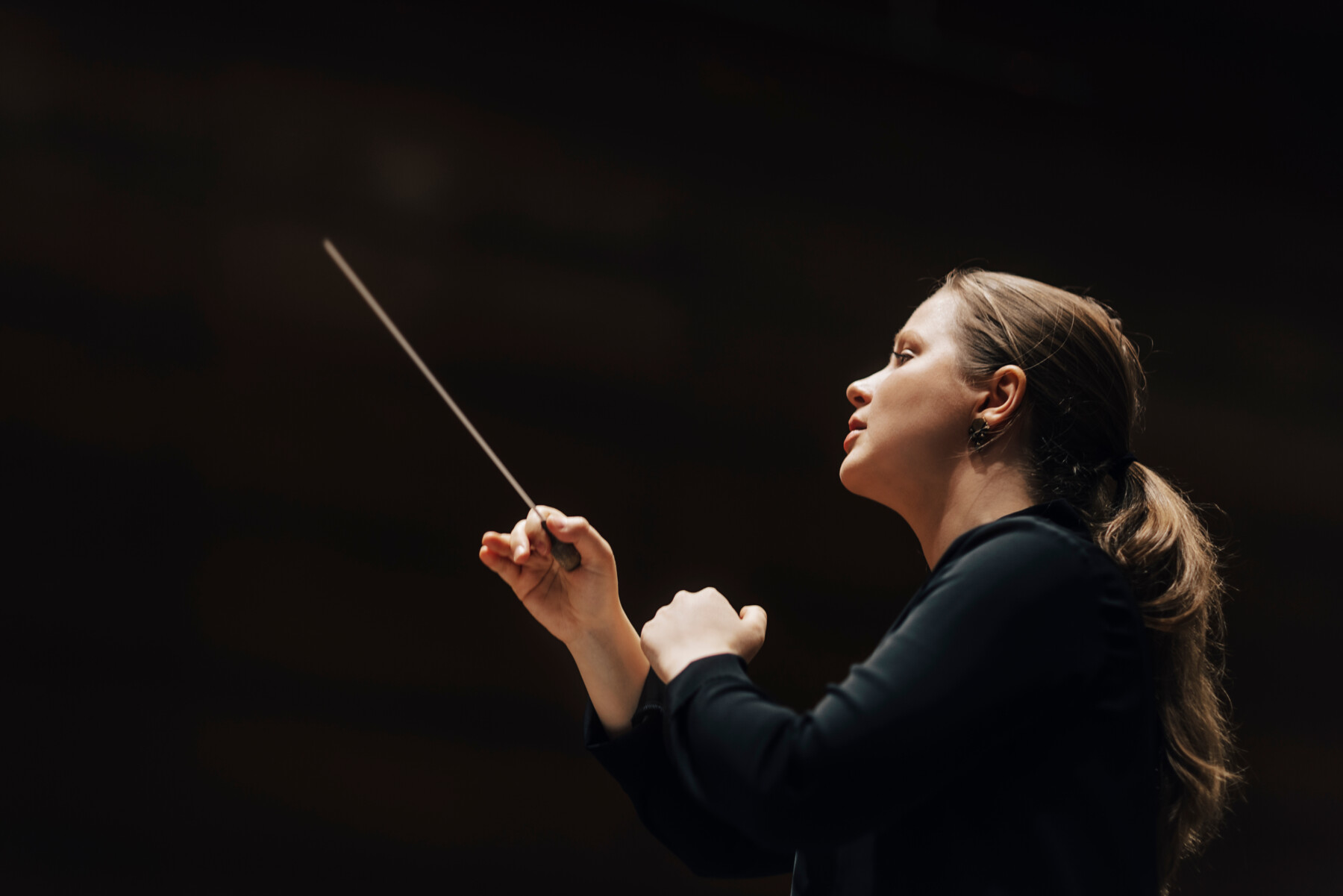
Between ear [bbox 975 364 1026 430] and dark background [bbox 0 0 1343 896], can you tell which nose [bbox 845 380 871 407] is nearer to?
ear [bbox 975 364 1026 430]

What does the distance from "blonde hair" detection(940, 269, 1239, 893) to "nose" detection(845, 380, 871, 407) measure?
9 centimetres

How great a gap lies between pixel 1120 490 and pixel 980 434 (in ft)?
0.49

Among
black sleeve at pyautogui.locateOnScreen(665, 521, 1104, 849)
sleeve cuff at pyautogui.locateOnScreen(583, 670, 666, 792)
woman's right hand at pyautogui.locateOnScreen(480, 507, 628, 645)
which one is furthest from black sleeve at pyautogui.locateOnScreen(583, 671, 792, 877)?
black sleeve at pyautogui.locateOnScreen(665, 521, 1104, 849)

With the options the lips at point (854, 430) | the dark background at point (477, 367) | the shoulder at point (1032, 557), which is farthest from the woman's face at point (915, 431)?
the dark background at point (477, 367)

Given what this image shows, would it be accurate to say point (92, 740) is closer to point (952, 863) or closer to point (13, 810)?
point (13, 810)

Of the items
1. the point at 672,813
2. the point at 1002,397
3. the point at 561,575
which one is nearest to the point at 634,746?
the point at 672,813

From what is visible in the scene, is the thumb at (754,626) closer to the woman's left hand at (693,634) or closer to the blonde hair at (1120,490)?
the woman's left hand at (693,634)

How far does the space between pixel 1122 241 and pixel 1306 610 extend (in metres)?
0.98

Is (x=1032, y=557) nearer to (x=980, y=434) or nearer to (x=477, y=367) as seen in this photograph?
(x=980, y=434)

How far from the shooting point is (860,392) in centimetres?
90

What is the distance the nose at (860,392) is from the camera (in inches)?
35.4

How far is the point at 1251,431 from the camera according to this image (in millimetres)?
2178

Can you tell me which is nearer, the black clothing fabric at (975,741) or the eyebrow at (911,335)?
the black clothing fabric at (975,741)

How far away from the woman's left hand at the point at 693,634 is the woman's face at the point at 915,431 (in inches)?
7.3
